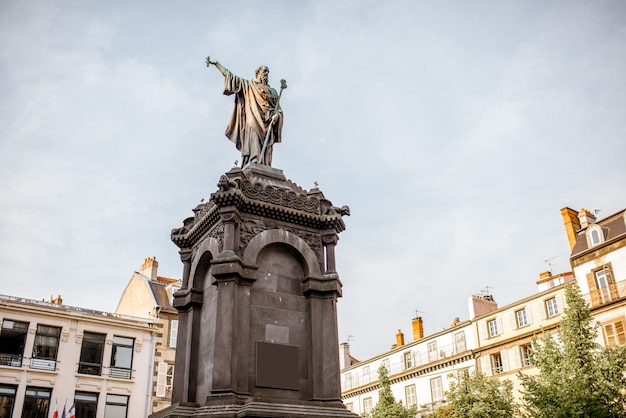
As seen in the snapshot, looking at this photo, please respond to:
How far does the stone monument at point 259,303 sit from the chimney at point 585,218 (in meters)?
35.2

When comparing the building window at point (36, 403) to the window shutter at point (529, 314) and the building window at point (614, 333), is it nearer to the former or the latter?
the window shutter at point (529, 314)

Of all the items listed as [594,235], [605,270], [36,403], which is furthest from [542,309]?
[36,403]

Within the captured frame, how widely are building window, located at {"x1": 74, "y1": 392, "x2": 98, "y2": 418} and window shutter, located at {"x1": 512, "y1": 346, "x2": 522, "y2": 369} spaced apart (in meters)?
31.1

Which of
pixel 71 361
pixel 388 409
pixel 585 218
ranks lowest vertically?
pixel 388 409

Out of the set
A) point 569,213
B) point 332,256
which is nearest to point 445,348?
point 569,213

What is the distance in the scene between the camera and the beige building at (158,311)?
40.8 metres

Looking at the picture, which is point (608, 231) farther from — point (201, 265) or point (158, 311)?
point (201, 265)

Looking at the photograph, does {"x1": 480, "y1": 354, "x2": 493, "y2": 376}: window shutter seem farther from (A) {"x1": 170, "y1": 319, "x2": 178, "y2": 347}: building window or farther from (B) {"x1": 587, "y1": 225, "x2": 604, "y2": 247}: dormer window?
(A) {"x1": 170, "y1": 319, "x2": 178, "y2": 347}: building window

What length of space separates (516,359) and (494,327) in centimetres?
374

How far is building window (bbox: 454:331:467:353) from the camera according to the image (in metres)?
52.4

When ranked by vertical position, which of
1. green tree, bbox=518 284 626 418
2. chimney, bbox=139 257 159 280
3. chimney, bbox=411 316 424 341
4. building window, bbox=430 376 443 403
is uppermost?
chimney, bbox=139 257 159 280

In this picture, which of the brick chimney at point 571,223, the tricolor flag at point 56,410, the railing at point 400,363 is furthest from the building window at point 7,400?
the brick chimney at point 571,223

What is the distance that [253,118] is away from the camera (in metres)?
16.5

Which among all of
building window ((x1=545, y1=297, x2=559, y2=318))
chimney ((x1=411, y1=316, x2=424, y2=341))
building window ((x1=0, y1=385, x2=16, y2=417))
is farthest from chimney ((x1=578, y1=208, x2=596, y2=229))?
building window ((x1=0, y1=385, x2=16, y2=417))
